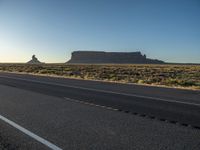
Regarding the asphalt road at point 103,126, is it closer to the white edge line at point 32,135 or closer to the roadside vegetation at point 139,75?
the white edge line at point 32,135

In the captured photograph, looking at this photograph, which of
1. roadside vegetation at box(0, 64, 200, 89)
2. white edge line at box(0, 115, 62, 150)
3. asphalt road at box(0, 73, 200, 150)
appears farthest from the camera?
roadside vegetation at box(0, 64, 200, 89)

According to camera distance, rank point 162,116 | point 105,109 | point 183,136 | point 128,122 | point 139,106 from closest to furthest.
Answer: point 183,136, point 128,122, point 162,116, point 105,109, point 139,106

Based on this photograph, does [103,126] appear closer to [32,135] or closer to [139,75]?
[32,135]

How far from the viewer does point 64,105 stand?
11047 millimetres

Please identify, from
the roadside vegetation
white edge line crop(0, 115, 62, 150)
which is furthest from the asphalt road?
the roadside vegetation

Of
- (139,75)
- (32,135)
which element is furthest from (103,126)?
(139,75)

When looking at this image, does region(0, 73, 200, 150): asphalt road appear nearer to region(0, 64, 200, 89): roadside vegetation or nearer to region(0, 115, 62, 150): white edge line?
region(0, 115, 62, 150): white edge line

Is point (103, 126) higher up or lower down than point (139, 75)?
higher up

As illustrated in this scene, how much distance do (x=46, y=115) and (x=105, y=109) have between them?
6.16 ft

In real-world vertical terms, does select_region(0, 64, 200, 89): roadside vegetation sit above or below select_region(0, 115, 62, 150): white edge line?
below

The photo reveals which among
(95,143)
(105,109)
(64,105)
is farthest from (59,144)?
(64,105)

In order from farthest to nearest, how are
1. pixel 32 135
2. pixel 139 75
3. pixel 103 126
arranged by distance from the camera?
1. pixel 139 75
2. pixel 103 126
3. pixel 32 135

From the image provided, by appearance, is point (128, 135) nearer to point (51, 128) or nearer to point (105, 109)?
point (51, 128)

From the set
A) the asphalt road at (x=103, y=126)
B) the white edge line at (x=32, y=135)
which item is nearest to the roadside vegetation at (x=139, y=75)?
the asphalt road at (x=103, y=126)
